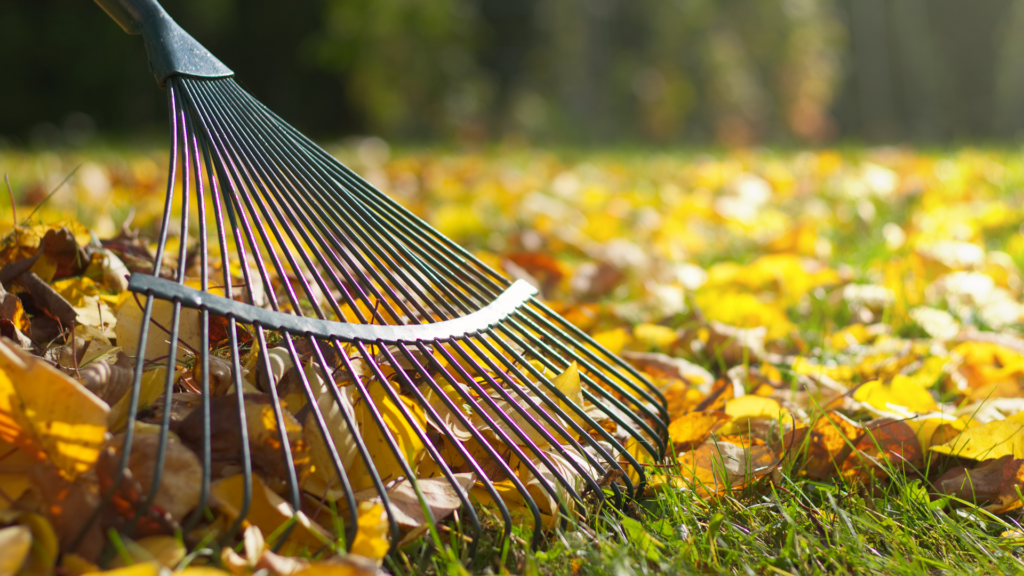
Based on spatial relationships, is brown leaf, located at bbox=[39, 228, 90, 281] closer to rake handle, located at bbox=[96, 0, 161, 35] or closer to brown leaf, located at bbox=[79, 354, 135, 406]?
rake handle, located at bbox=[96, 0, 161, 35]

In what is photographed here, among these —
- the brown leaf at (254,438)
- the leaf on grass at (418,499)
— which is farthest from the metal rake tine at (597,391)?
the brown leaf at (254,438)

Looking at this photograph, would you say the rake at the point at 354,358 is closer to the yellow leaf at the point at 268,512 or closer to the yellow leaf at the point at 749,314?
the yellow leaf at the point at 268,512

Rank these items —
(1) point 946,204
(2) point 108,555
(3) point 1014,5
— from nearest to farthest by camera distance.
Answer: (2) point 108,555 < (1) point 946,204 < (3) point 1014,5

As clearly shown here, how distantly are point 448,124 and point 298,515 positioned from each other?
31.7 feet

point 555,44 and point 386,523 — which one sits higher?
point 555,44

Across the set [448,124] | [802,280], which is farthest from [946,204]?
[448,124]

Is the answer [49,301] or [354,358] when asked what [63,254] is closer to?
[49,301]

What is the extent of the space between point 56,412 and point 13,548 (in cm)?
13

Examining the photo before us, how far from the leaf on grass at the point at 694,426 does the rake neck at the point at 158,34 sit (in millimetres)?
876

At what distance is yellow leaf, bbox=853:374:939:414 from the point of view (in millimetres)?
1157

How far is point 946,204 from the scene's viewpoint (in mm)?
3080

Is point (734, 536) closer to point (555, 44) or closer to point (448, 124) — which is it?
point (448, 124)

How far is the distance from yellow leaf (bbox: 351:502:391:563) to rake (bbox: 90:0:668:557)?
2cm

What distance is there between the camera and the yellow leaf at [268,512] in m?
0.78
